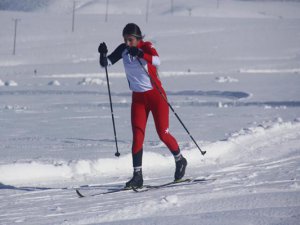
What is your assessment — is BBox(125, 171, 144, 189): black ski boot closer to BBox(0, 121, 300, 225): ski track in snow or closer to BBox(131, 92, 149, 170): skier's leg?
BBox(131, 92, 149, 170): skier's leg

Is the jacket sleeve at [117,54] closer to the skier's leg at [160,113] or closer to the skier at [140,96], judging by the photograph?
the skier at [140,96]

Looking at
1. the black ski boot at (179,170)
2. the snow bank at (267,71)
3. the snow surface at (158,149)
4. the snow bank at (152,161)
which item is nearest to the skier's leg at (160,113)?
the black ski boot at (179,170)

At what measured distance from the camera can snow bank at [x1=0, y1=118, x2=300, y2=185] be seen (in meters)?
7.60

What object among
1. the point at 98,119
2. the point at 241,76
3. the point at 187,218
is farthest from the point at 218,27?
the point at 187,218

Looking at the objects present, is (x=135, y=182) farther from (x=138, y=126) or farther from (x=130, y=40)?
(x=130, y=40)

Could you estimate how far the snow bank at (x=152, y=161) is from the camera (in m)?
7.60

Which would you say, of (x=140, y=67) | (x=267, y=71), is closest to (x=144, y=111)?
(x=140, y=67)

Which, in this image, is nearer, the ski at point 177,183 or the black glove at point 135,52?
the black glove at point 135,52

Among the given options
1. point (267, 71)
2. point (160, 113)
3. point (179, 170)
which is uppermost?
point (160, 113)

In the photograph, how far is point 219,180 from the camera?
6.48 metres

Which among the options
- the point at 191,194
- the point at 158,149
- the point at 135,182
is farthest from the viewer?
the point at 158,149

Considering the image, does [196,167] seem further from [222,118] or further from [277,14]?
[277,14]

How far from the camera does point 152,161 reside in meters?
8.31

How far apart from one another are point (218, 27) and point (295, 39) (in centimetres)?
1259
